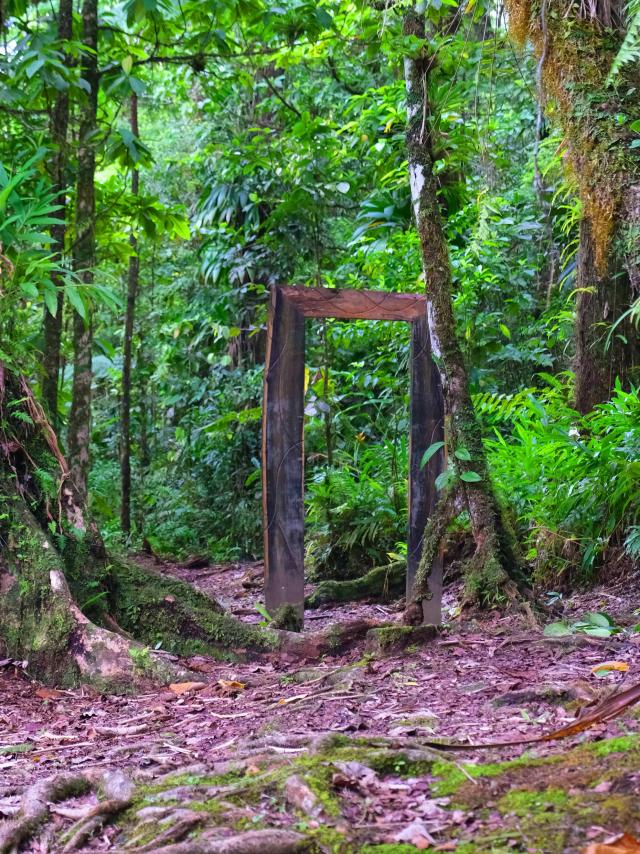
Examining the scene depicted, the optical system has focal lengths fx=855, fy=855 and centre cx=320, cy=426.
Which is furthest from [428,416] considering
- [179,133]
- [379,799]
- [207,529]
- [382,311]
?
[179,133]

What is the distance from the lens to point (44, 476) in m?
5.17

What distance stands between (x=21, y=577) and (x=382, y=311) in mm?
2941

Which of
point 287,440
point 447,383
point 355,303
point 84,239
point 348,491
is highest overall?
point 84,239

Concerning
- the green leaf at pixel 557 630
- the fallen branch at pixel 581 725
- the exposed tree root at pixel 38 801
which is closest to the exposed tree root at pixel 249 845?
the exposed tree root at pixel 38 801

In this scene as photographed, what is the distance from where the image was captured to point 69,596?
4.75 metres

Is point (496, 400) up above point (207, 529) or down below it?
above

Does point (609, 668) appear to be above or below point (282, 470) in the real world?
below

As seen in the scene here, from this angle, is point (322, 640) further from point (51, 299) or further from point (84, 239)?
point (84, 239)

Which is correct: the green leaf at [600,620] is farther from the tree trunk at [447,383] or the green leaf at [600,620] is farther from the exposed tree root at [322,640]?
the exposed tree root at [322,640]

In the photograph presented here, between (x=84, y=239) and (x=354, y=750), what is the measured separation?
6159 millimetres

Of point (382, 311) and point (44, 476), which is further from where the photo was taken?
point (382, 311)

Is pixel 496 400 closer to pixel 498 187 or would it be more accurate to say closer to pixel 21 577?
pixel 498 187

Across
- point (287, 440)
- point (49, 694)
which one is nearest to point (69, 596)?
point (49, 694)

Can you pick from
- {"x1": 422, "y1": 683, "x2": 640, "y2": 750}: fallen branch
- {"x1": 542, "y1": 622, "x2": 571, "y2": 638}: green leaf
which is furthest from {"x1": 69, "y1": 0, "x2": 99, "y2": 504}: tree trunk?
{"x1": 422, "y1": 683, "x2": 640, "y2": 750}: fallen branch
